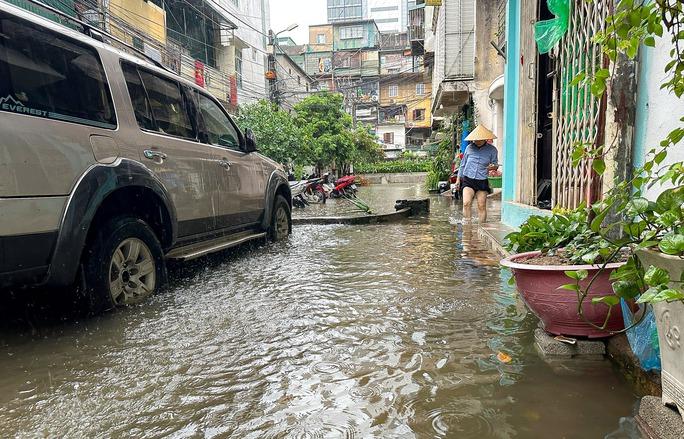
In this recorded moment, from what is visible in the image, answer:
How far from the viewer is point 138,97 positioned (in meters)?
3.85

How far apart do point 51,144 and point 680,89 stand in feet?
10.5

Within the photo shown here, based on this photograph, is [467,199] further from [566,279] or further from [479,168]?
[566,279]

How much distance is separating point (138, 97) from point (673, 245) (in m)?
3.83

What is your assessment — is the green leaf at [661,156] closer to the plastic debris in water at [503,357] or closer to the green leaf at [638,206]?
the green leaf at [638,206]

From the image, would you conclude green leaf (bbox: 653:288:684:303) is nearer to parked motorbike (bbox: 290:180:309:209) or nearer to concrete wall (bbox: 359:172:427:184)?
parked motorbike (bbox: 290:180:309:209)

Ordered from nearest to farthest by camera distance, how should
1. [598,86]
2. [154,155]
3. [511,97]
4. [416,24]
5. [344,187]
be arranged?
[598,86], [154,155], [511,97], [344,187], [416,24]

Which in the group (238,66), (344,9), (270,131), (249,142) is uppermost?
(344,9)

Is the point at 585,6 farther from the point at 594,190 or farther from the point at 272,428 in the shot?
the point at 272,428

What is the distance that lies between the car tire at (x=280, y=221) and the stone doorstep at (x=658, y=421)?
16.9 ft

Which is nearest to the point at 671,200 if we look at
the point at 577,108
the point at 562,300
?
the point at 562,300

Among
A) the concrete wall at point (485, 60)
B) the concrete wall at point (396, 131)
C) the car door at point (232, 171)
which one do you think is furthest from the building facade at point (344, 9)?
the car door at point (232, 171)

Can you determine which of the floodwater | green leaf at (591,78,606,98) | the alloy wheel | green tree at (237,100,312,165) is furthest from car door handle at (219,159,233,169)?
green tree at (237,100,312,165)

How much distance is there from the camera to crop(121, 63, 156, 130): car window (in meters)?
3.76

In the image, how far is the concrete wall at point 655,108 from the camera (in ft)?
8.07
